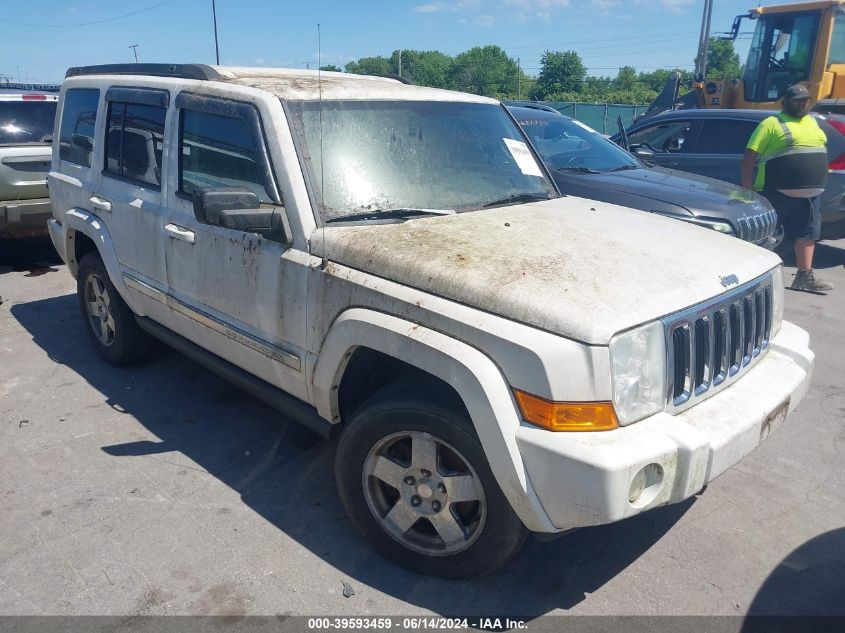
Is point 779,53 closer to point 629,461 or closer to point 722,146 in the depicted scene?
point 722,146

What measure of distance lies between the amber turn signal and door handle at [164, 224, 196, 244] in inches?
83.9

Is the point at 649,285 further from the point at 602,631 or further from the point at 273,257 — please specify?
the point at 273,257

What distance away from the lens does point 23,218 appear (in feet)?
24.0

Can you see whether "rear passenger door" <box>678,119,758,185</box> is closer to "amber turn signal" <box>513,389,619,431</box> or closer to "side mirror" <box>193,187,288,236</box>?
"side mirror" <box>193,187,288,236</box>

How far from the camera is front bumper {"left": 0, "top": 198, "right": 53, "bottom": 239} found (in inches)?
284

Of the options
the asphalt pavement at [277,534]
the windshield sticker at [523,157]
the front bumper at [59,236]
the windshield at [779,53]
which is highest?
the windshield at [779,53]

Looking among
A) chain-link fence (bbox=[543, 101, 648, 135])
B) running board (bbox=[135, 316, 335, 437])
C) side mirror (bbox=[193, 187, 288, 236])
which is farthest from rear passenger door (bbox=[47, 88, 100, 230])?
chain-link fence (bbox=[543, 101, 648, 135])

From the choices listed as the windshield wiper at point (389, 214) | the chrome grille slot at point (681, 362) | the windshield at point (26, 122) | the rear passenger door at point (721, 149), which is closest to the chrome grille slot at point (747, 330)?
the chrome grille slot at point (681, 362)

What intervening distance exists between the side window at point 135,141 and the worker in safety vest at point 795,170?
5.79 m

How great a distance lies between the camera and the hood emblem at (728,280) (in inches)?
116

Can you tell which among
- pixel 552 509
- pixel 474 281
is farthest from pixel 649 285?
pixel 552 509

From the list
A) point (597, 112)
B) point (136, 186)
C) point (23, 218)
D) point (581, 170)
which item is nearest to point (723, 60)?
point (597, 112)

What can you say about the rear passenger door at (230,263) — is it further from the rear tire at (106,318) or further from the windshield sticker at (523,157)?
the windshield sticker at (523,157)

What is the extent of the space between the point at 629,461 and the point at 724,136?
24.0ft
